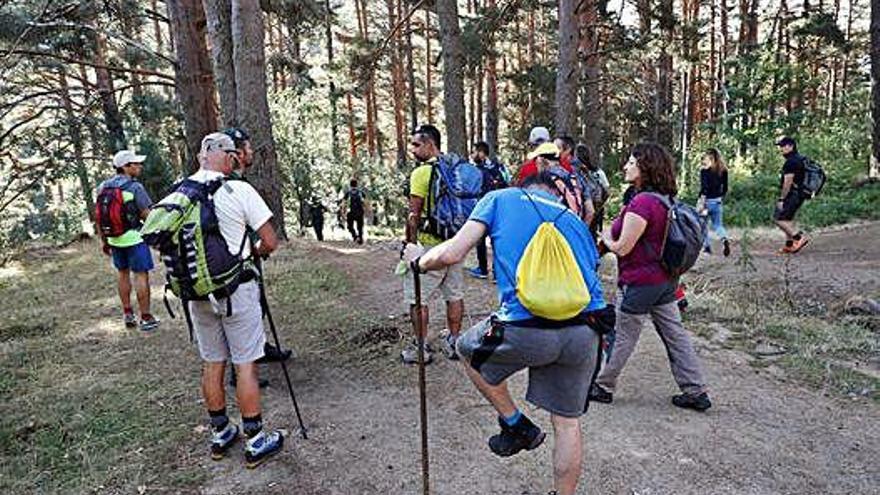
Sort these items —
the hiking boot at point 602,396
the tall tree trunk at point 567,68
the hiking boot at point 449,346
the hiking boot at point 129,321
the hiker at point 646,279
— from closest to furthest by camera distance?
the hiker at point 646,279, the hiking boot at point 602,396, the hiking boot at point 449,346, the hiking boot at point 129,321, the tall tree trunk at point 567,68

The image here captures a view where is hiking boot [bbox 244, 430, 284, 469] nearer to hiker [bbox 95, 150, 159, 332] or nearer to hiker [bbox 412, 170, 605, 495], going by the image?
hiker [bbox 412, 170, 605, 495]

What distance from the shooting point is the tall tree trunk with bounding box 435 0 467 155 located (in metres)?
11.7

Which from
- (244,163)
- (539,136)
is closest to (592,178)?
(539,136)

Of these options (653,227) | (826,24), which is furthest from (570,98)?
(826,24)

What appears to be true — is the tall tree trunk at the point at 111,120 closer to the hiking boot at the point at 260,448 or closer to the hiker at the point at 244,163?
the hiker at the point at 244,163

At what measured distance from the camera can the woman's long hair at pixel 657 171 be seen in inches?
156

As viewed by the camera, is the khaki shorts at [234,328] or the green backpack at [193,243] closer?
the green backpack at [193,243]

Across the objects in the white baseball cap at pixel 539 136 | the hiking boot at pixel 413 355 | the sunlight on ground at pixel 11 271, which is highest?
the white baseball cap at pixel 539 136

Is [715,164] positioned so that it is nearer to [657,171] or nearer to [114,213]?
[657,171]

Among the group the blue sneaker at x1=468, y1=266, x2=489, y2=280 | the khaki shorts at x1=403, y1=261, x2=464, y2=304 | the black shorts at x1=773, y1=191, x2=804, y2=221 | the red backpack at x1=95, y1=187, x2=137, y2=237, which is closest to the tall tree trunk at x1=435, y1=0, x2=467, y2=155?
the blue sneaker at x1=468, y1=266, x2=489, y2=280

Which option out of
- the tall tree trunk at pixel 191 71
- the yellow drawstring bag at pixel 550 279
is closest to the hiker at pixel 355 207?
the tall tree trunk at pixel 191 71

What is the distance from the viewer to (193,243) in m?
3.55

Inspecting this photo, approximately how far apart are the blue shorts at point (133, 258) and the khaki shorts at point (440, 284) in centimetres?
347

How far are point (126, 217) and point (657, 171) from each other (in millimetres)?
5298
